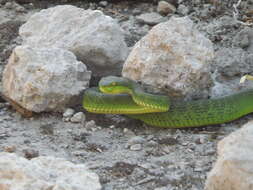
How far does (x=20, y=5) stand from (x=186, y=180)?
4.06m

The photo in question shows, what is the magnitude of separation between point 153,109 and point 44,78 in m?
0.91

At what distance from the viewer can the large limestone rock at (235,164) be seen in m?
3.12

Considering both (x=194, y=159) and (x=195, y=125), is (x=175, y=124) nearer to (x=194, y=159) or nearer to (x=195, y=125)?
(x=195, y=125)

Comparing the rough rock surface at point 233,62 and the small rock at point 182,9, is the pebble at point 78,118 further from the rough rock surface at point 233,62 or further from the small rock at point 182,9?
the small rock at point 182,9

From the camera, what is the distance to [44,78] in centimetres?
482

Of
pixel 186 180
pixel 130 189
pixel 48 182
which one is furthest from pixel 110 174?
pixel 48 182

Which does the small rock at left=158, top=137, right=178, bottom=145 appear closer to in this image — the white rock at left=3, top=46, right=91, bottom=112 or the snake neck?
the snake neck

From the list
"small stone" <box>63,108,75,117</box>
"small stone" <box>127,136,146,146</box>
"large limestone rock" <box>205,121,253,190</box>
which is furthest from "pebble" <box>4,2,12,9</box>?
"large limestone rock" <box>205,121,253,190</box>

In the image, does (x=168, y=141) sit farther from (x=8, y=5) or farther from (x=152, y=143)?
(x=8, y=5)

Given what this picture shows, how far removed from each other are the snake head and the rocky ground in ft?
0.99

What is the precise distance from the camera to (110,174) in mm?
4023

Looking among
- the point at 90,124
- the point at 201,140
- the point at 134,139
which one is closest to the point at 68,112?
the point at 90,124

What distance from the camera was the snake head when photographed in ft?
15.9

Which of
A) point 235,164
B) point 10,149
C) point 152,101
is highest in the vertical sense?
point 235,164
